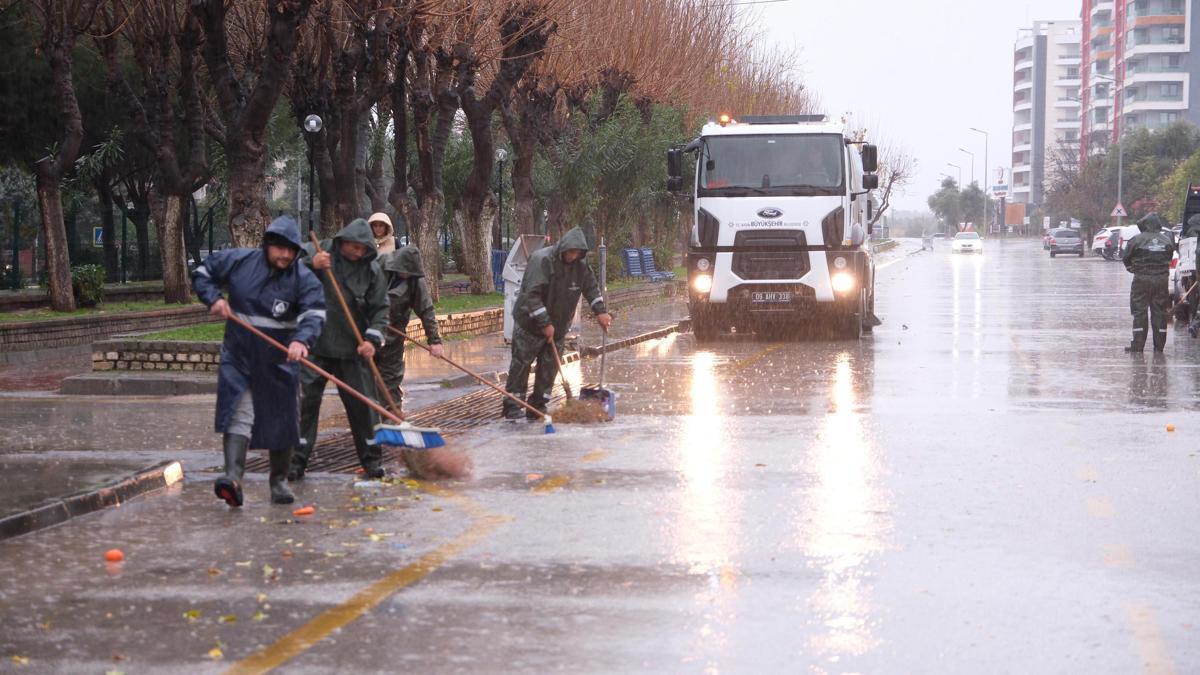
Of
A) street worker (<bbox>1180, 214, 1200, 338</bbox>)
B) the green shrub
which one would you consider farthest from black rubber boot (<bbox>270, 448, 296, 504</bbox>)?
the green shrub

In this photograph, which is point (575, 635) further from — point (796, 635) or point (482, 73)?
point (482, 73)

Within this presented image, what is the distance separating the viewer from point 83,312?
25.7 m

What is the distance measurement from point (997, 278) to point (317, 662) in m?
48.0

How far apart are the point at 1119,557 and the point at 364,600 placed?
11.0 ft

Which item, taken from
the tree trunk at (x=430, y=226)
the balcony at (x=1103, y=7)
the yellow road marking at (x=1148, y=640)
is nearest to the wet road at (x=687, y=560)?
the yellow road marking at (x=1148, y=640)

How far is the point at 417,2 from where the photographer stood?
2542cm

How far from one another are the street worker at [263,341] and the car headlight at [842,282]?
14.9 meters

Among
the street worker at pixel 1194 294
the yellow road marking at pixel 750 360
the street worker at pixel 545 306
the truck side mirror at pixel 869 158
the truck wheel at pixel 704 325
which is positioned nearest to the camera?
the street worker at pixel 545 306

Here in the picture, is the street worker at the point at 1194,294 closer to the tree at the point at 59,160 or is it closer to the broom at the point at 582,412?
the broom at the point at 582,412

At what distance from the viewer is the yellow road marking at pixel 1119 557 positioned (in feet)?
24.3

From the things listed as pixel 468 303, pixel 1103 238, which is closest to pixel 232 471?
pixel 468 303

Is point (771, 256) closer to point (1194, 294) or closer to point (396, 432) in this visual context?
point (1194, 294)

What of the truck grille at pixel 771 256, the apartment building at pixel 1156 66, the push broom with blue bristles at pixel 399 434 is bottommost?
the push broom with blue bristles at pixel 399 434

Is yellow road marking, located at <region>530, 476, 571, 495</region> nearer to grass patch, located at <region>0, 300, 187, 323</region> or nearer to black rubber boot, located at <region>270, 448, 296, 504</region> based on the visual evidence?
black rubber boot, located at <region>270, 448, 296, 504</region>
